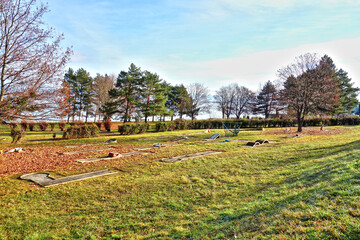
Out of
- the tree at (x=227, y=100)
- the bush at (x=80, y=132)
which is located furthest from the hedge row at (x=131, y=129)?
the tree at (x=227, y=100)

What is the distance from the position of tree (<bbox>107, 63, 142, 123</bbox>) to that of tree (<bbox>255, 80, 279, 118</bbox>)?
1297 inches

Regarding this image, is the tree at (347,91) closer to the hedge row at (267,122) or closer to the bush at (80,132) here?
the hedge row at (267,122)

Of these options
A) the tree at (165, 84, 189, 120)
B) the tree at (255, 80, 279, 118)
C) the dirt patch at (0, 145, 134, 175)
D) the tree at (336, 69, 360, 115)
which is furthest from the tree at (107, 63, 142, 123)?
the tree at (336, 69, 360, 115)

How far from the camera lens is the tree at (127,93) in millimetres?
29977

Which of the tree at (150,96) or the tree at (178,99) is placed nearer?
the tree at (150,96)

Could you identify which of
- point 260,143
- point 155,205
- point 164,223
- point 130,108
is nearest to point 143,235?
point 164,223

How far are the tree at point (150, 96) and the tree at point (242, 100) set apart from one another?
26.4 metres

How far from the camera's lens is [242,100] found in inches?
2090

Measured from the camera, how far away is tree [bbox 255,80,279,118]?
49438 mm

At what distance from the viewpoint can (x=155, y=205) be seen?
4586 millimetres

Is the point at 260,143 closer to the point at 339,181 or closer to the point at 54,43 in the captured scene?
the point at 339,181

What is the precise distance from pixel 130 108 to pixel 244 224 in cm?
2920

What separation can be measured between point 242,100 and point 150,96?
29.1 m

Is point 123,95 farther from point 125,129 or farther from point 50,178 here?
point 50,178
